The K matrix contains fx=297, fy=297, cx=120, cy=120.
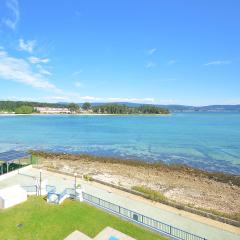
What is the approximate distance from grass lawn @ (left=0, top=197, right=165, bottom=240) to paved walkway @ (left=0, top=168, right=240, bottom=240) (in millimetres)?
3349

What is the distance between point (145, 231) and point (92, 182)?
12.4 meters

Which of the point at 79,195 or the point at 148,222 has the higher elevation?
the point at 79,195

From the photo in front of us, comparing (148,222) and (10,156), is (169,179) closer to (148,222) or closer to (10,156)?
(148,222)

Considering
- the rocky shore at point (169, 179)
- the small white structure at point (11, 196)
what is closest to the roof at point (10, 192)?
the small white structure at point (11, 196)

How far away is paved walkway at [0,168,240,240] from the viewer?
1950cm

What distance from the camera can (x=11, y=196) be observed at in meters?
21.2

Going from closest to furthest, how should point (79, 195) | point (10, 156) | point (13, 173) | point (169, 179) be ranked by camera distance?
1. point (79, 195)
2. point (13, 173)
3. point (10, 156)
4. point (169, 179)

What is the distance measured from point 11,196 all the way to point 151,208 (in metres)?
10.4

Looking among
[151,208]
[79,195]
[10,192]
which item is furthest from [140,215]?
[10,192]

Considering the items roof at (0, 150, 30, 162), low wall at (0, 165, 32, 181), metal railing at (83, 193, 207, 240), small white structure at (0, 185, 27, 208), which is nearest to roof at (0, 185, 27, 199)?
small white structure at (0, 185, 27, 208)

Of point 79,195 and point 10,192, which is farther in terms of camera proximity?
point 79,195

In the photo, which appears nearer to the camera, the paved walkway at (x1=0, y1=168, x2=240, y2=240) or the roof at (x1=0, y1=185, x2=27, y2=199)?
the paved walkway at (x1=0, y1=168, x2=240, y2=240)

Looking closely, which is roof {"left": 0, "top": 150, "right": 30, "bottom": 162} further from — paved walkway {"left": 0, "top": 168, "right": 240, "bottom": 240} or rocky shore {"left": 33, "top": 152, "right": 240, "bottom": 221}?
rocky shore {"left": 33, "top": 152, "right": 240, "bottom": 221}

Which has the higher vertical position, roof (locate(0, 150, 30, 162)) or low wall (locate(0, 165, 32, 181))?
roof (locate(0, 150, 30, 162))
